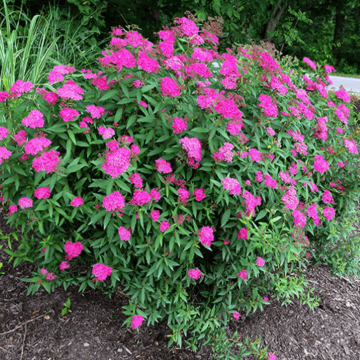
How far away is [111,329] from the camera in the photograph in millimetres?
2449

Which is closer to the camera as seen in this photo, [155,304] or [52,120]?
[52,120]

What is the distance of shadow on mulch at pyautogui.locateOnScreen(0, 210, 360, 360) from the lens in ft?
7.64

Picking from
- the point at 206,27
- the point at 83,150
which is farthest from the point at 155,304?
the point at 206,27

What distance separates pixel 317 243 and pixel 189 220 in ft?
5.55

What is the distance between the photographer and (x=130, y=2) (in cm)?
454

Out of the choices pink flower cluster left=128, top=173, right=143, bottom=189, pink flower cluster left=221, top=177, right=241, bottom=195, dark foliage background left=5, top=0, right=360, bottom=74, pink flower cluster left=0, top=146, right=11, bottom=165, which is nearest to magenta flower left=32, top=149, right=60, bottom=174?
pink flower cluster left=0, top=146, right=11, bottom=165

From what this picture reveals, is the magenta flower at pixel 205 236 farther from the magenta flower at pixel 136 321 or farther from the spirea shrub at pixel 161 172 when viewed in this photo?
the magenta flower at pixel 136 321

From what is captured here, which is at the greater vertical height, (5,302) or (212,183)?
(212,183)

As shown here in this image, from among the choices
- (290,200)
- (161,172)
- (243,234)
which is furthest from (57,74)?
(290,200)

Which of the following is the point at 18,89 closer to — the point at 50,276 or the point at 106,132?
the point at 106,132

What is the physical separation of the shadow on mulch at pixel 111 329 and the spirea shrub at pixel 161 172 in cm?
25

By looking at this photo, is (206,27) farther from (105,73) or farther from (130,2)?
(130,2)

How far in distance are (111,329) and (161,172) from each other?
49.1 inches

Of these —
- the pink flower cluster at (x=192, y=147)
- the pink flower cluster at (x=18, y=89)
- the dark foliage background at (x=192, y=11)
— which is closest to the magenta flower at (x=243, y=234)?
the pink flower cluster at (x=192, y=147)
